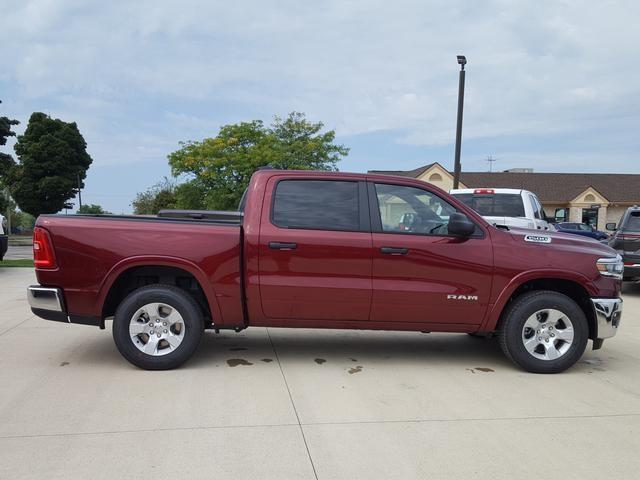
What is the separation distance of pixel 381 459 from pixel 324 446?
1.26 feet

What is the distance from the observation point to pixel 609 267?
515cm

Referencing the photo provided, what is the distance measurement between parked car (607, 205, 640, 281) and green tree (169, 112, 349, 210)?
21.8 m

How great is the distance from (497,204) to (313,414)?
7.13 meters

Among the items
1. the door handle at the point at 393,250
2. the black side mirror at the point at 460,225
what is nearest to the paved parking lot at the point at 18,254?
the door handle at the point at 393,250

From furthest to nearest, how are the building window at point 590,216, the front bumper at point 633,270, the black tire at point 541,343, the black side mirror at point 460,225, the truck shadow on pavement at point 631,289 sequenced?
1. the building window at point 590,216
2. the truck shadow on pavement at point 631,289
3. the front bumper at point 633,270
4. the black tire at point 541,343
5. the black side mirror at point 460,225

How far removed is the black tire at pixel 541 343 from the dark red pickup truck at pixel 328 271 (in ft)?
0.04

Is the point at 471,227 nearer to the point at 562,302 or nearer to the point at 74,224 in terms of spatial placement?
the point at 562,302

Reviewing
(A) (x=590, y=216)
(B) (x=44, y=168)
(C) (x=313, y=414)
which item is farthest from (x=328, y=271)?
(B) (x=44, y=168)

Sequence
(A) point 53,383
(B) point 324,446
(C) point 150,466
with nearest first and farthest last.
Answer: (C) point 150,466 → (B) point 324,446 → (A) point 53,383

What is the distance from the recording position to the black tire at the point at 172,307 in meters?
4.91

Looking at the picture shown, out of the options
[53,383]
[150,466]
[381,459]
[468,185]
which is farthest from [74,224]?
[468,185]

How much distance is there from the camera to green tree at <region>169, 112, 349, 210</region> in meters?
31.8

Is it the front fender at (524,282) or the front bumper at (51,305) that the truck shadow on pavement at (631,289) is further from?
the front bumper at (51,305)

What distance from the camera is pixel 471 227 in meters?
4.89
